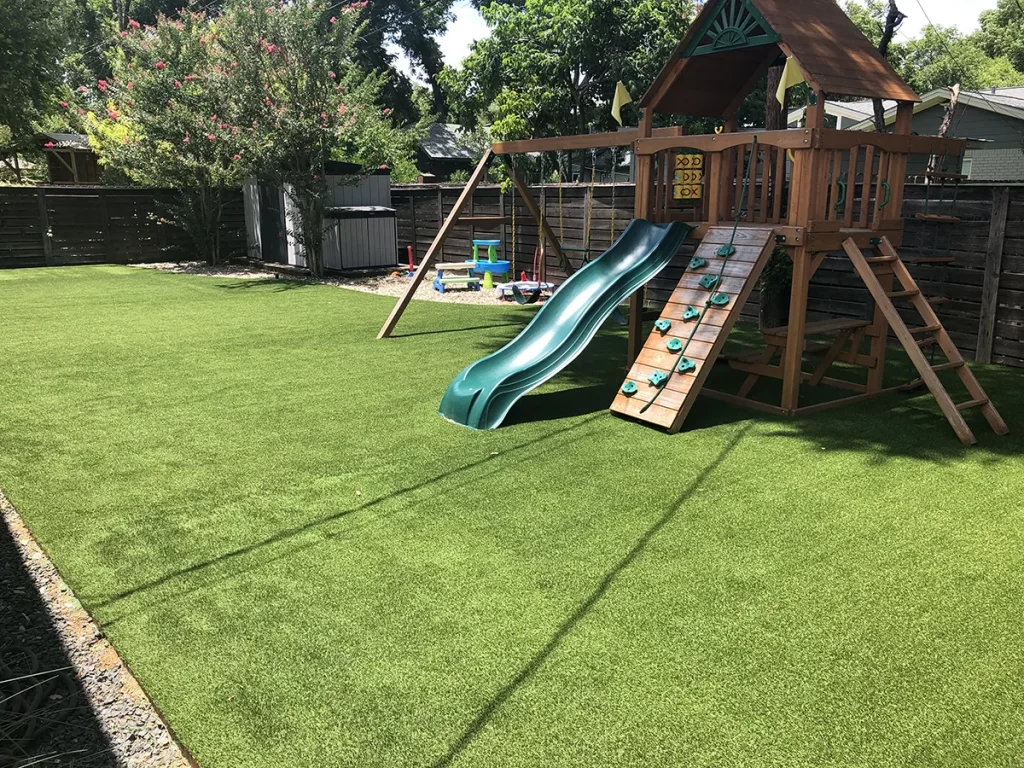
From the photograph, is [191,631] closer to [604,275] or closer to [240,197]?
[604,275]

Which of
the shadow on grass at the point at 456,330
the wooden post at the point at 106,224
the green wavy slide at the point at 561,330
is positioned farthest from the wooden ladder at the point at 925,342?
the wooden post at the point at 106,224

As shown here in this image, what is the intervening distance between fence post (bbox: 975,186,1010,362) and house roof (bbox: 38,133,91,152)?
29859 mm

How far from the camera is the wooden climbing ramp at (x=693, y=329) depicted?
218 inches

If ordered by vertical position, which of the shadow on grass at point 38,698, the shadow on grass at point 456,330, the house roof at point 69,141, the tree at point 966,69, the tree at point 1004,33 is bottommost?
the shadow on grass at point 38,698

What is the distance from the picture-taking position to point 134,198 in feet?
57.1

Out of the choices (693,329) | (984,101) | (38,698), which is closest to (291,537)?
(38,698)

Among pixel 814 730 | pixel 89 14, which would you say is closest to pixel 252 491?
pixel 814 730

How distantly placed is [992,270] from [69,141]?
122 feet

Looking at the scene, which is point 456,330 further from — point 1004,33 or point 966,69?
point 1004,33

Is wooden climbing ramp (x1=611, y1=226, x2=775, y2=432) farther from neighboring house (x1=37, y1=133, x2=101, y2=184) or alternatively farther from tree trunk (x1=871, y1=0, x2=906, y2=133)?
neighboring house (x1=37, y1=133, x2=101, y2=184)

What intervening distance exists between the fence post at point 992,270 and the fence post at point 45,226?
55.9 ft

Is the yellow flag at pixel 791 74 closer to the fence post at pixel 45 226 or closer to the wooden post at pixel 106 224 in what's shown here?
the wooden post at pixel 106 224

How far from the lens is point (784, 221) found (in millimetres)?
6555

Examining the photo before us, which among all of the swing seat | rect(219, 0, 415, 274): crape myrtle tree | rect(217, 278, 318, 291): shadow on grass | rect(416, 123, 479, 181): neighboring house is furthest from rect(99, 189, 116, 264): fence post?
rect(416, 123, 479, 181): neighboring house
